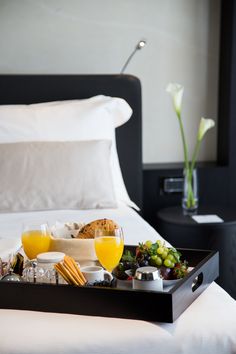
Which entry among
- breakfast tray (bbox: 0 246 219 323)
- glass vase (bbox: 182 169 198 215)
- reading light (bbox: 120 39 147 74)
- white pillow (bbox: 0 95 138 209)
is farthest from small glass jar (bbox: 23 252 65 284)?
reading light (bbox: 120 39 147 74)

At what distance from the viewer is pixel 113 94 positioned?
3787mm

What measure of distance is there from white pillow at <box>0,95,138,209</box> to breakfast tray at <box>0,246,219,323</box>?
1.56m

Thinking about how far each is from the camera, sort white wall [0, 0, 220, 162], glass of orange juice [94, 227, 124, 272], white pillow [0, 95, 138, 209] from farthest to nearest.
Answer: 1. white wall [0, 0, 220, 162]
2. white pillow [0, 95, 138, 209]
3. glass of orange juice [94, 227, 124, 272]

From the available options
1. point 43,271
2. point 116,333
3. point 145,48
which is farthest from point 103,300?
point 145,48

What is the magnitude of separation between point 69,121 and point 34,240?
130cm

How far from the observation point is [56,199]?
3.25 m

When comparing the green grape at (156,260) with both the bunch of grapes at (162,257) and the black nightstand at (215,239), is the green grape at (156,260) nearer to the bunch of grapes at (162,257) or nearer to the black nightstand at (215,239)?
the bunch of grapes at (162,257)

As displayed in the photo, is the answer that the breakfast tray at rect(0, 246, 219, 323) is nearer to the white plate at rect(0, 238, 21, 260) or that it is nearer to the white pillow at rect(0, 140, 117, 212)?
the white plate at rect(0, 238, 21, 260)

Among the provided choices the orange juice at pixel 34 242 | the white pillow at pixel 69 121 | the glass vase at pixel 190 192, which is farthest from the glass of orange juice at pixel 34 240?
the glass vase at pixel 190 192

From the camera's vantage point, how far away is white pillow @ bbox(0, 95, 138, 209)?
11.2 ft

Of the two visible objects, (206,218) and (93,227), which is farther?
(206,218)

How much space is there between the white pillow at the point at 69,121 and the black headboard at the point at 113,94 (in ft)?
0.49

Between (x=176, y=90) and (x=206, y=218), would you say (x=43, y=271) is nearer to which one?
(x=206, y=218)

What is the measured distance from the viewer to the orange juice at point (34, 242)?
2.28 meters
